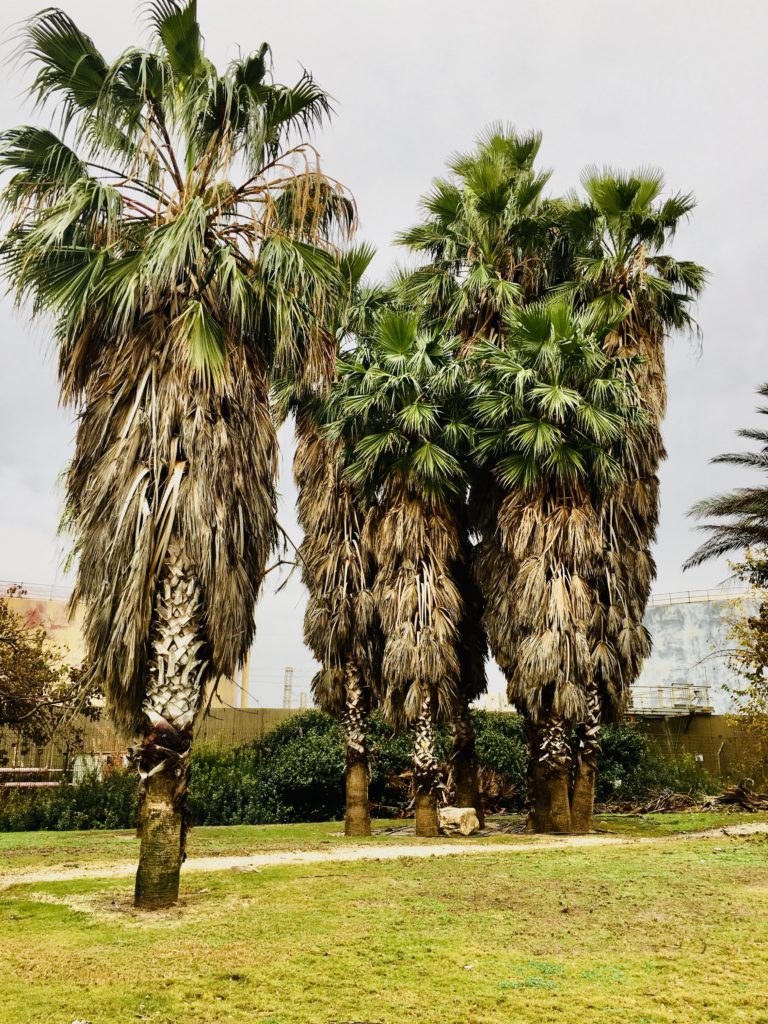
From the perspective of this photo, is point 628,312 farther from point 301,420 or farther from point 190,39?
point 190,39

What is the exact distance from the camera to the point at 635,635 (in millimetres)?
16344

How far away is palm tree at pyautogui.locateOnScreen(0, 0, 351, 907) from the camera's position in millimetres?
8289

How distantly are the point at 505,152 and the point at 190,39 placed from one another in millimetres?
11172

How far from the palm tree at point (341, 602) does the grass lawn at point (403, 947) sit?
5493 millimetres

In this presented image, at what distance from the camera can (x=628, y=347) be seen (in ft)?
58.3

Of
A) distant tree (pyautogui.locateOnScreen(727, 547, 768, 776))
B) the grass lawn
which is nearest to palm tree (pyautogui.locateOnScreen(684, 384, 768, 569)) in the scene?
distant tree (pyautogui.locateOnScreen(727, 547, 768, 776))

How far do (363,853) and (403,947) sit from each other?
20.0 feet

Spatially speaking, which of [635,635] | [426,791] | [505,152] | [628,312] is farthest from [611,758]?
[505,152]

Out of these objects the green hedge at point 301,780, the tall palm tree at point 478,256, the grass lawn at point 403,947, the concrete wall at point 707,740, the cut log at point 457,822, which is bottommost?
the grass lawn at point 403,947

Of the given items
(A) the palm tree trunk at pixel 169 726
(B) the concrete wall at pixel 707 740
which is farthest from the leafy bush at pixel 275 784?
(A) the palm tree trunk at pixel 169 726

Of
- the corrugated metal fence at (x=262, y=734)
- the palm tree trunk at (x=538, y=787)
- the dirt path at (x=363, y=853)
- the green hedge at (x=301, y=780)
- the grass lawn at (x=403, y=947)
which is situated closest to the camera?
the grass lawn at (x=403, y=947)

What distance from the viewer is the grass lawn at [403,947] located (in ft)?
17.5

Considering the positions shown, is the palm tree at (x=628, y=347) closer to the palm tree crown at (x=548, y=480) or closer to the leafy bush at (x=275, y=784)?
the palm tree crown at (x=548, y=480)

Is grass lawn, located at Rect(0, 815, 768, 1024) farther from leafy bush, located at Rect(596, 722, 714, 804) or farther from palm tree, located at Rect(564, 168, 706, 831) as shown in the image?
leafy bush, located at Rect(596, 722, 714, 804)
